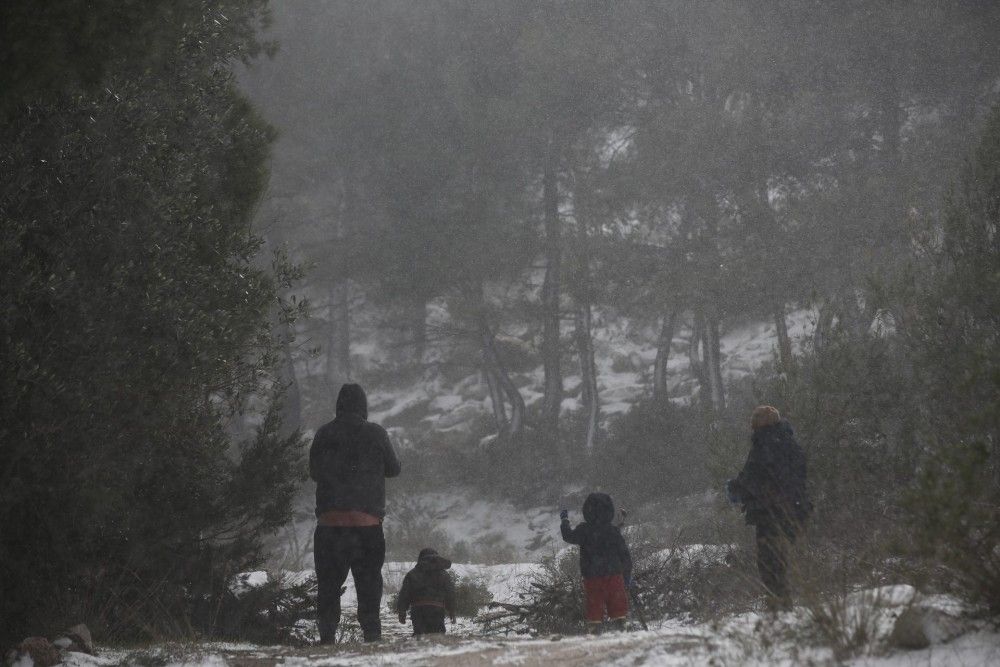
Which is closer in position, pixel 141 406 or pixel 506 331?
pixel 141 406

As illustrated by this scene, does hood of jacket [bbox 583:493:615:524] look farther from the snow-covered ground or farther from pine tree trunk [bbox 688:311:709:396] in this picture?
pine tree trunk [bbox 688:311:709:396]

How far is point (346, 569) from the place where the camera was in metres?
6.18

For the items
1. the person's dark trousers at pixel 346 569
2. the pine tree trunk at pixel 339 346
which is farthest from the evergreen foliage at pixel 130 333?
the pine tree trunk at pixel 339 346

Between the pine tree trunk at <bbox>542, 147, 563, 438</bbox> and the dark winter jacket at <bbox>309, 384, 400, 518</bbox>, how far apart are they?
1534 cm

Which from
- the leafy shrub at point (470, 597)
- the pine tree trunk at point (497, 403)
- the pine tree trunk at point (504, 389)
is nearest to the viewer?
the leafy shrub at point (470, 597)

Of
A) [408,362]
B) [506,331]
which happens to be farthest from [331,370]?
[506,331]

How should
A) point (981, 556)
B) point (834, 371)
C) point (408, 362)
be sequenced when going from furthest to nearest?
point (408, 362)
point (834, 371)
point (981, 556)

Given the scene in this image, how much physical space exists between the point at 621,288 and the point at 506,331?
8603 mm

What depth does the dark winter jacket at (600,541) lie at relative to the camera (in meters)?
7.10

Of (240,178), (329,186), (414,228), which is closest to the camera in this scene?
(240,178)

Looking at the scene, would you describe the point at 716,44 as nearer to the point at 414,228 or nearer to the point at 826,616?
the point at 414,228

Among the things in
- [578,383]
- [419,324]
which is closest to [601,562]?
[419,324]

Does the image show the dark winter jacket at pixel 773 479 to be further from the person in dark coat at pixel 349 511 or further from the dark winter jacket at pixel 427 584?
the person in dark coat at pixel 349 511

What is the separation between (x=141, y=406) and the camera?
17.7 feet
